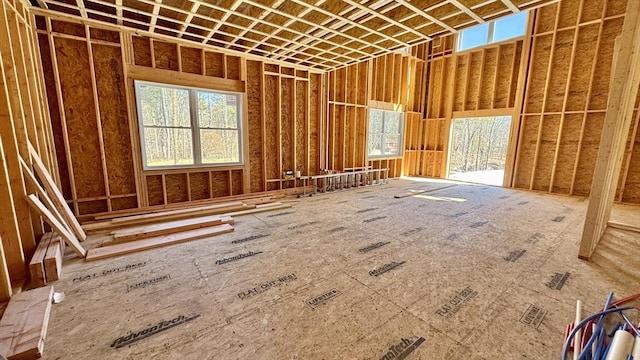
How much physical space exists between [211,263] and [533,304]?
3294 mm

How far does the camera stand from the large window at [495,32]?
7.77 m

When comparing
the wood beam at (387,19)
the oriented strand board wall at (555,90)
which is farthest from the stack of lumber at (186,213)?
the oriented strand board wall at (555,90)

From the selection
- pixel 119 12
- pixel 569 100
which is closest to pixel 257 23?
pixel 119 12

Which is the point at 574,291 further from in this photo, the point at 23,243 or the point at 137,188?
the point at 137,188

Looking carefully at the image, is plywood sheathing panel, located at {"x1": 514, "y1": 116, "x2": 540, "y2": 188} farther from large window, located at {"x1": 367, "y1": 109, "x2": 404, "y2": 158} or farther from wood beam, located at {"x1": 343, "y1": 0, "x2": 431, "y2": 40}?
wood beam, located at {"x1": 343, "y1": 0, "x2": 431, "y2": 40}

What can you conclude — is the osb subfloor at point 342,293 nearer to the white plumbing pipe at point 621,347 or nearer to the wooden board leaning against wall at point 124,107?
the white plumbing pipe at point 621,347

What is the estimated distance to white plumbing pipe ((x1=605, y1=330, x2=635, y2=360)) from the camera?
4.71 ft

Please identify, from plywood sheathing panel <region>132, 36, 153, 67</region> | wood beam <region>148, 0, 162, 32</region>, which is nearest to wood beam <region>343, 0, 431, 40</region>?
wood beam <region>148, 0, 162, 32</region>

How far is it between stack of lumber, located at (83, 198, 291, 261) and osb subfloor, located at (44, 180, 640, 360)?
207 mm

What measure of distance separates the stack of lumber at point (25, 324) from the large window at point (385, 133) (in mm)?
8217

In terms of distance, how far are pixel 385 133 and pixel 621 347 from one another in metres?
8.43

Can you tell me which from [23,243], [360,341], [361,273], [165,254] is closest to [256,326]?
[360,341]

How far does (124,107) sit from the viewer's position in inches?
175

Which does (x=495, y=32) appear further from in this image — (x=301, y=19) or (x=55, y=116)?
(x=55, y=116)
